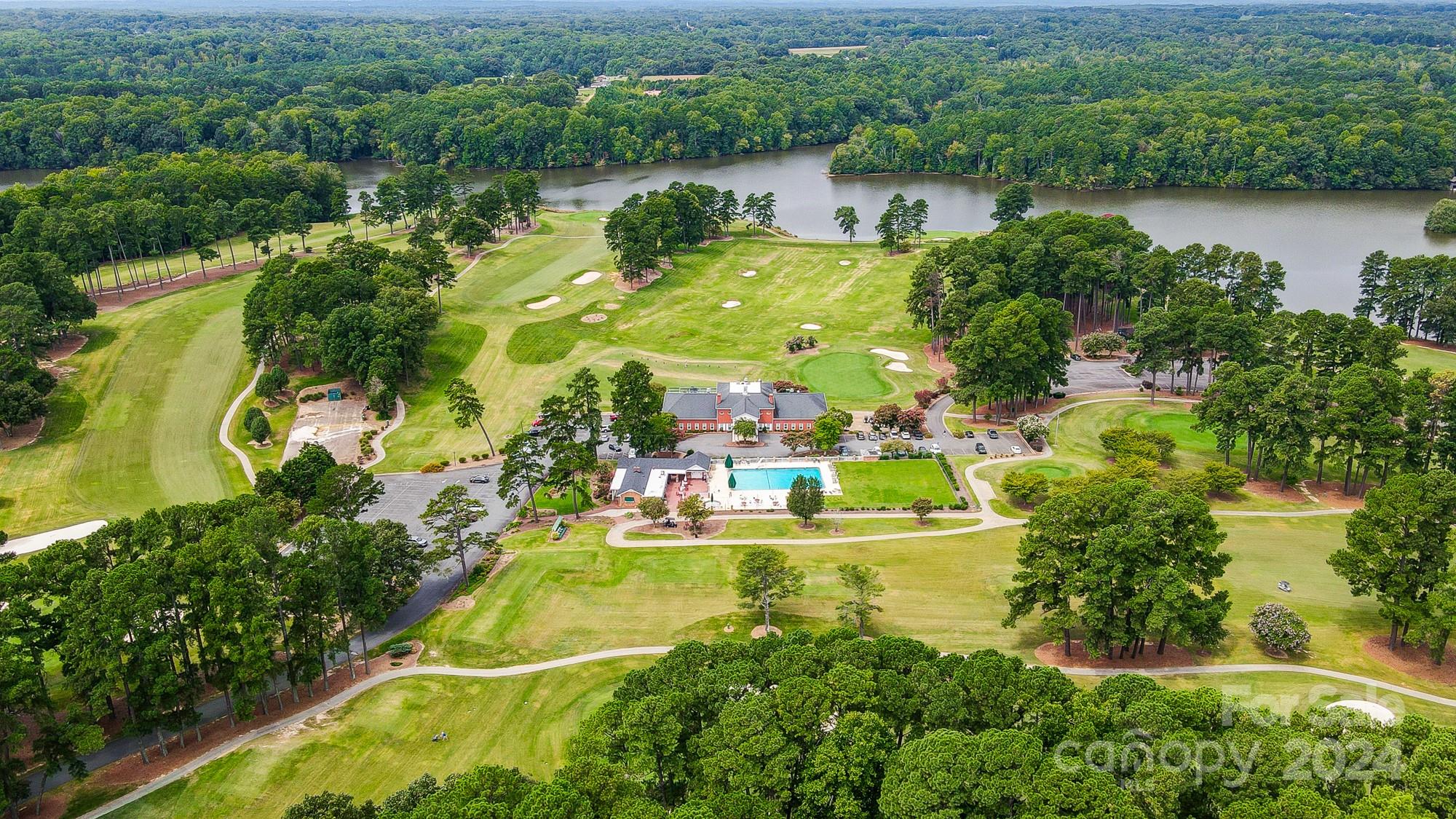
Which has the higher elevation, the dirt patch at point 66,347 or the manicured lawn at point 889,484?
the dirt patch at point 66,347

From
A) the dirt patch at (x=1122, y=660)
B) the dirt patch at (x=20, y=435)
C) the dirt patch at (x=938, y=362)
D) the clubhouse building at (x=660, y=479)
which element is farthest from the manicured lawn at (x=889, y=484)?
the dirt patch at (x=20, y=435)

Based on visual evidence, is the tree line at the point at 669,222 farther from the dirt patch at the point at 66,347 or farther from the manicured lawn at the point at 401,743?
the manicured lawn at the point at 401,743

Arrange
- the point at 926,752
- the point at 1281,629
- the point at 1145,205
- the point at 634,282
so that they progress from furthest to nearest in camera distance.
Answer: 1. the point at 1145,205
2. the point at 634,282
3. the point at 1281,629
4. the point at 926,752

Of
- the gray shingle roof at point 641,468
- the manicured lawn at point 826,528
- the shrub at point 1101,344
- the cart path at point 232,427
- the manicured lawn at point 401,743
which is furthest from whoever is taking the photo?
the shrub at point 1101,344

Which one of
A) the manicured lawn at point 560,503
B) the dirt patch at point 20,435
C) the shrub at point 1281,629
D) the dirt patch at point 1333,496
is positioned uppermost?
the dirt patch at point 20,435

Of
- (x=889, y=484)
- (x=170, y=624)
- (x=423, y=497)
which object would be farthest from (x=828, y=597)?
(x=170, y=624)

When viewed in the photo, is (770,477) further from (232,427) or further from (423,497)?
(232,427)

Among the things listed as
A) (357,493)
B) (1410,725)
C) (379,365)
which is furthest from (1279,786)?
(379,365)
